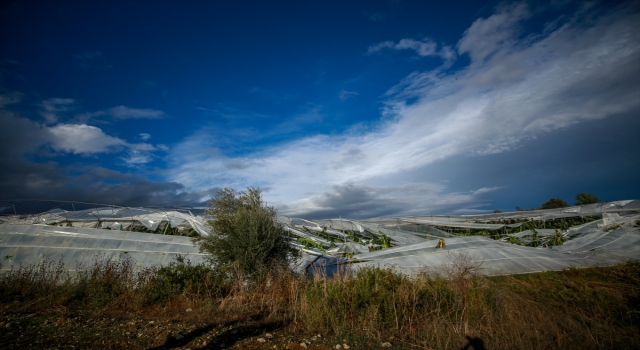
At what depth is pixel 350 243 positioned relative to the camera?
1944 cm

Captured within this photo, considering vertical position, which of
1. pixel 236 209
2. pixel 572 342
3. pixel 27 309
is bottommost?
pixel 572 342

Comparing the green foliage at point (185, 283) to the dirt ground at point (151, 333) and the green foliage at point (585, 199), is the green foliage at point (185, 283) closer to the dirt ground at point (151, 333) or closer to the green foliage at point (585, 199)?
the dirt ground at point (151, 333)

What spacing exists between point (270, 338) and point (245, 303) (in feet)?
8.53

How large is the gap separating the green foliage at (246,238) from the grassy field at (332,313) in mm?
948

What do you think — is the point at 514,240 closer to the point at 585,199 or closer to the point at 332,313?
the point at 332,313

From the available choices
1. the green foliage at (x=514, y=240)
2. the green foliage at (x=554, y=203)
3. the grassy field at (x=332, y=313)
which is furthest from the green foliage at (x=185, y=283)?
the green foliage at (x=554, y=203)

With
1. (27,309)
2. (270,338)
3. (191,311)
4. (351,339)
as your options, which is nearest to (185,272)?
(191,311)

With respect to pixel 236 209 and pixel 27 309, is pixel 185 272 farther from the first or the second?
pixel 27 309

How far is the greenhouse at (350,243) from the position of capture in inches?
535

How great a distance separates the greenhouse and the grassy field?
4.19ft

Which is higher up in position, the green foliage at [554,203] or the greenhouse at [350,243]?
the green foliage at [554,203]

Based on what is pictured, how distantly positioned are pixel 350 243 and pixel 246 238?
9.86 meters

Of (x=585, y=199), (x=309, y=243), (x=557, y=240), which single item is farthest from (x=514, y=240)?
(x=585, y=199)

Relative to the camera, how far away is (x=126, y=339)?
621 centimetres
